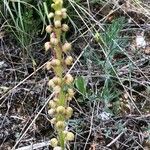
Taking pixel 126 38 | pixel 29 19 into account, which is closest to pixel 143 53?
pixel 126 38

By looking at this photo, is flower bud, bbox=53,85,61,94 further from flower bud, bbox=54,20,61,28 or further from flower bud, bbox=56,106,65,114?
flower bud, bbox=54,20,61,28

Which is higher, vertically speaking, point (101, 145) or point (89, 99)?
point (89, 99)

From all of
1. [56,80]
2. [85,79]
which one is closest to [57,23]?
[56,80]

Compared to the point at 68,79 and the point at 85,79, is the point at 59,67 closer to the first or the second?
the point at 68,79

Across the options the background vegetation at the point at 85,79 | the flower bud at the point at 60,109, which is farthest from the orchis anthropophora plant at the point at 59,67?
the background vegetation at the point at 85,79

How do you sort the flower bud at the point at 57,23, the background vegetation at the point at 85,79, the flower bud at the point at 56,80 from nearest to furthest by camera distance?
the flower bud at the point at 57,23, the flower bud at the point at 56,80, the background vegetation at the point at 85,79

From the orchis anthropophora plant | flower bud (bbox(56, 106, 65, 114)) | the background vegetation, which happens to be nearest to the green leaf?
the background vegetation

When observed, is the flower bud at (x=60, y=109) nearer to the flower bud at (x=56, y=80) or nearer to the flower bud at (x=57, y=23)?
the flower bud at (x=56, y=80)

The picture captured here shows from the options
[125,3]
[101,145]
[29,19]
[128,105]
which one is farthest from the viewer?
[125,3]

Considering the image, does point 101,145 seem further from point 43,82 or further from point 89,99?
point 43,82
